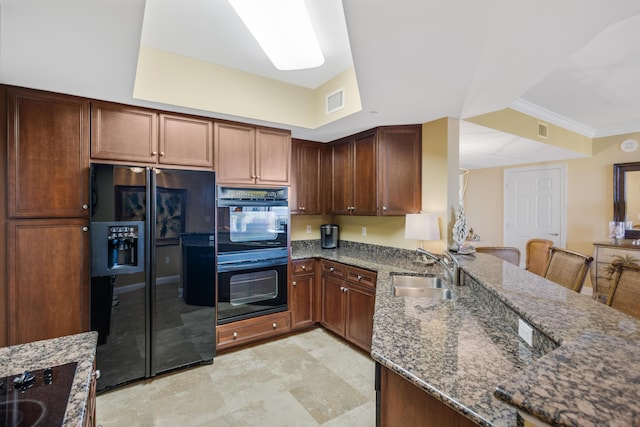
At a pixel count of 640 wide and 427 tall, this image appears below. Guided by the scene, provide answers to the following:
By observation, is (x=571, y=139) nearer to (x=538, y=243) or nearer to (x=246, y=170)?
(x=538, y=243)

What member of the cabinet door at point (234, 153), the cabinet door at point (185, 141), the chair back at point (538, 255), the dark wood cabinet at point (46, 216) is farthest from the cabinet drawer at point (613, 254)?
the dark wood cabinet at point (46, 216)

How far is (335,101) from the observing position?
113 inches

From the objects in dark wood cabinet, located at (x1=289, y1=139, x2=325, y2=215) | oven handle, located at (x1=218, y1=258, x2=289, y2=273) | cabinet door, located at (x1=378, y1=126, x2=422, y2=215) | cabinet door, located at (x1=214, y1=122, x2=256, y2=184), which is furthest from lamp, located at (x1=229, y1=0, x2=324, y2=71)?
oven handle, located at (x1=218, y1=258, x2=289, y2=273)

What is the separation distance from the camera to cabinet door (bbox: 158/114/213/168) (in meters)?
2.58

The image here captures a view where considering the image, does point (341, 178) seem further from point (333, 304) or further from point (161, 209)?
point (161, 209)

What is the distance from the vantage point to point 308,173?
3762 millimetres

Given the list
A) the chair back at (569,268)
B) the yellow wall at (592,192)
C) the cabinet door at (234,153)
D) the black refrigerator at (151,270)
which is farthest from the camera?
the yellow wall at (592,192)

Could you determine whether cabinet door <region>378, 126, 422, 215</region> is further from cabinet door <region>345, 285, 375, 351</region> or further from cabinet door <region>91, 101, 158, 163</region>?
cabinet door <region>91, 101, 158, 163</region>

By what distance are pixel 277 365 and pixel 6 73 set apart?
9.74ft

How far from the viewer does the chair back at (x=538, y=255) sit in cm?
361

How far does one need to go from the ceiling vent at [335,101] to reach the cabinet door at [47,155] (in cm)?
208

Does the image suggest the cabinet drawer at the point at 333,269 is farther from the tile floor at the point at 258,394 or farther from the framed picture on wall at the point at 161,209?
the framed picture on wall at the point at 161,209

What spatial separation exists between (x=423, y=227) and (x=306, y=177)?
166cm

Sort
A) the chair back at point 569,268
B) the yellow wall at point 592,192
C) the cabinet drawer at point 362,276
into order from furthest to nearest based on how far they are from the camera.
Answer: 1. the yellow wall at point 592,192
2. the cabinet drawer at point 362,276
3. the chair back at point 569,268
